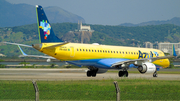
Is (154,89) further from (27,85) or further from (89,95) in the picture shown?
(27,85)

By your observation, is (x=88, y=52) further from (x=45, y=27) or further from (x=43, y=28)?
(x=43, y=28)

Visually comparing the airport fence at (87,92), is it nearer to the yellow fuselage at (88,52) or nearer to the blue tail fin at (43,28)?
the yellow fuselage at (88,52)

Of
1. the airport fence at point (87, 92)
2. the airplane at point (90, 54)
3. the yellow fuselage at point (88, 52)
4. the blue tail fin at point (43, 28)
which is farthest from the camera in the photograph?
the yellow fuselage at point (88, 52)

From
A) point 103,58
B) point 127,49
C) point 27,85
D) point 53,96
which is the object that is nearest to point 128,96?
point 53,96

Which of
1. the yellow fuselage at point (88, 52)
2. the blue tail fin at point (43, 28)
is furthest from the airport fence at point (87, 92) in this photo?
the blue tail fin at point (43, 28)

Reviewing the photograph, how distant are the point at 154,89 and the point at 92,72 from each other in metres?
17.2

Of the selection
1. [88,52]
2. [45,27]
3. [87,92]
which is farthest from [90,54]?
[87,92]

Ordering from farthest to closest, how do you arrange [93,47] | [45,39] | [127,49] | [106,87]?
[127,49], [93,47], [45,39], [106,87]

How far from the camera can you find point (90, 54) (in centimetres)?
3591

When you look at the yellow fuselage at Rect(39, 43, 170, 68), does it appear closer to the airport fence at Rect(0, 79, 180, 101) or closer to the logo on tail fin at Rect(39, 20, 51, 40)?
the logo on tail fin at Rect(39, 20, 51, 40)

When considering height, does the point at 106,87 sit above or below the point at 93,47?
below

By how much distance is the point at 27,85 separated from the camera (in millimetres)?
22328

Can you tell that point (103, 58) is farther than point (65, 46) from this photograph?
Yes

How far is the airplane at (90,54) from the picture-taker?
108ft
